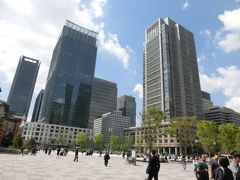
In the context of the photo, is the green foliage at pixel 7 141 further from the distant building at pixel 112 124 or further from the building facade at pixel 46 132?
the distant building at pixel 112 124

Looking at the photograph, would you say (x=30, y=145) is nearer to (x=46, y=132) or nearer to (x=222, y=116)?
(x=46, y=132)

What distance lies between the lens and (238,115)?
167m

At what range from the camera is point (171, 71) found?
134m

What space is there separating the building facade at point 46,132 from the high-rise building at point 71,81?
5096 mm

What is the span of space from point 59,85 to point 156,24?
8395 centimetres

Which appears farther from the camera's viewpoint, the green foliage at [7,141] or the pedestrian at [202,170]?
the green foliage at [7,141]

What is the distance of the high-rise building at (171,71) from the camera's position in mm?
129625

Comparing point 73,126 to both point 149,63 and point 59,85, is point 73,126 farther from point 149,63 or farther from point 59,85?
point 149,63

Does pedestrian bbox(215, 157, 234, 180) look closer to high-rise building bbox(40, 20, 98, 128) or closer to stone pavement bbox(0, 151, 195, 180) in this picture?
stone pavement bbox(0, 151, 195, 180)

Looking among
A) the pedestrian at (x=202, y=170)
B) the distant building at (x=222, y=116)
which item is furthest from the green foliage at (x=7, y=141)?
the distant building at (x=222, y=116)

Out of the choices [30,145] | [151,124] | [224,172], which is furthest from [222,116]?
[224,172]

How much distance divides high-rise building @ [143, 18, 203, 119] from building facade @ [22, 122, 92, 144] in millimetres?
53983

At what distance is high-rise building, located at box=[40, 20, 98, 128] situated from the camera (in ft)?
461

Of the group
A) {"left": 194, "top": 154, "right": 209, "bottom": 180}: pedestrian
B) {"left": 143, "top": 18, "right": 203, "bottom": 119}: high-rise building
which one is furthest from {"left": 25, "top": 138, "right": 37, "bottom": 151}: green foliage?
{"left": 143, "top": 18, "right": 203, "bottom": 119}: high-rise building
